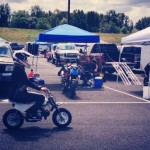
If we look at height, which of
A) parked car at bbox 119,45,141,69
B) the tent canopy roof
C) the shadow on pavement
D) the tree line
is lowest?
the shadow on pavement

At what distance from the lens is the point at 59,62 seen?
1270 inches

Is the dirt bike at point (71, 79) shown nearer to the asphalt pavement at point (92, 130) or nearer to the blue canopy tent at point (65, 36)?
the asphalt pavement at point (92, 130)

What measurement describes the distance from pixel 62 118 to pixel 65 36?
9953 mm

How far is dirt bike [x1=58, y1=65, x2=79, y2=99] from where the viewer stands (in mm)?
13983

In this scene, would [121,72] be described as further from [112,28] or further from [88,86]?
[112,28]

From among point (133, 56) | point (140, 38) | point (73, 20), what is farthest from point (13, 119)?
point (73, 20)

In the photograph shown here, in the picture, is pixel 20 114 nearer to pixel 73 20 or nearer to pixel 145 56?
pixel 145 56

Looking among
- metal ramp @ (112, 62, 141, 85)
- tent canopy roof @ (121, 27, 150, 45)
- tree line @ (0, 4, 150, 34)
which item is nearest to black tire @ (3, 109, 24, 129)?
tent canopy roof @ (121, 27, 150, 45)

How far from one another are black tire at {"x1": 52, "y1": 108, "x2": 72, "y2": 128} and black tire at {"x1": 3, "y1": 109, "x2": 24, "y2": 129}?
0.84m

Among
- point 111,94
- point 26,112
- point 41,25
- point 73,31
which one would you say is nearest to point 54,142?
point 26,112

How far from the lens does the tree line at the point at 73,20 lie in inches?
4156

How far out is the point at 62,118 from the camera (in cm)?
A: 873

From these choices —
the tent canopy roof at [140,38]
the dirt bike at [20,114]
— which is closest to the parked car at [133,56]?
the tent canopy roof at [140,38]

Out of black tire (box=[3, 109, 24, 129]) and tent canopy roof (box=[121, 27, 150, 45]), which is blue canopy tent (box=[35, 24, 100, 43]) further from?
black tire (box=[3, 109, 24, 129])
